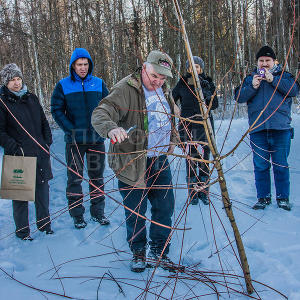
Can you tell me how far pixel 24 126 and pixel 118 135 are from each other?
1693 millimetres

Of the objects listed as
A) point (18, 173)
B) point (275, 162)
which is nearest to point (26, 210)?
point (18, 173)

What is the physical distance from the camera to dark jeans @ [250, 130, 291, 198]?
319cm

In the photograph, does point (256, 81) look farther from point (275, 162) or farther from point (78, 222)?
point (78, 222)

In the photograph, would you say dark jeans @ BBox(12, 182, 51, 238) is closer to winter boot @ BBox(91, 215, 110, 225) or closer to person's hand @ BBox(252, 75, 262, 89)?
winter boot @ BBox(91, 215, 110, 225)

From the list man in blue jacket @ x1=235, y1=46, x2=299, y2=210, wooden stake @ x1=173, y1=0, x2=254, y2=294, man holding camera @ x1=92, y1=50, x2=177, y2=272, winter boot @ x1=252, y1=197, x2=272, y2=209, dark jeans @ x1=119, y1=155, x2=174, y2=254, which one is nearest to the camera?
wooden stake @ x1=173, y1=0, x2=254, y2=294

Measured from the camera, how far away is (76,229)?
10.4 ft

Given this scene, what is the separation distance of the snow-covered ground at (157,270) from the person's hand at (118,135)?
0.35 meters

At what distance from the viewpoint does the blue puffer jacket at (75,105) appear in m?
3.09

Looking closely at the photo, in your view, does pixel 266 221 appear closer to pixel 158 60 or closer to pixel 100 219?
pixel 100 219

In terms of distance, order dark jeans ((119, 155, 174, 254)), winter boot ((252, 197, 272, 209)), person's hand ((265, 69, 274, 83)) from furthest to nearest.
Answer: winter boot ((252, 197, 272, 209)), person's hand ((265, 69, 274, 83)), dark jeans ((119, 155, 174, 254))

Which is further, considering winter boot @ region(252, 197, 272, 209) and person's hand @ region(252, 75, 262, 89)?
winter boot @ region(252, 197, 272, 209)

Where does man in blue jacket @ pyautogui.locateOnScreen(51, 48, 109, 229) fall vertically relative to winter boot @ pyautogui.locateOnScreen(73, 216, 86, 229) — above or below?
above

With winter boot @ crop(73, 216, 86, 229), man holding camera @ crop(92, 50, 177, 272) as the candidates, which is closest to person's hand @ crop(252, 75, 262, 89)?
man holding camera @ crop(92, 50, 177, 272)

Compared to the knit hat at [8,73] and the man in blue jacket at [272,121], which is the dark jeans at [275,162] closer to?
the man in blue jacket at [272,121]
